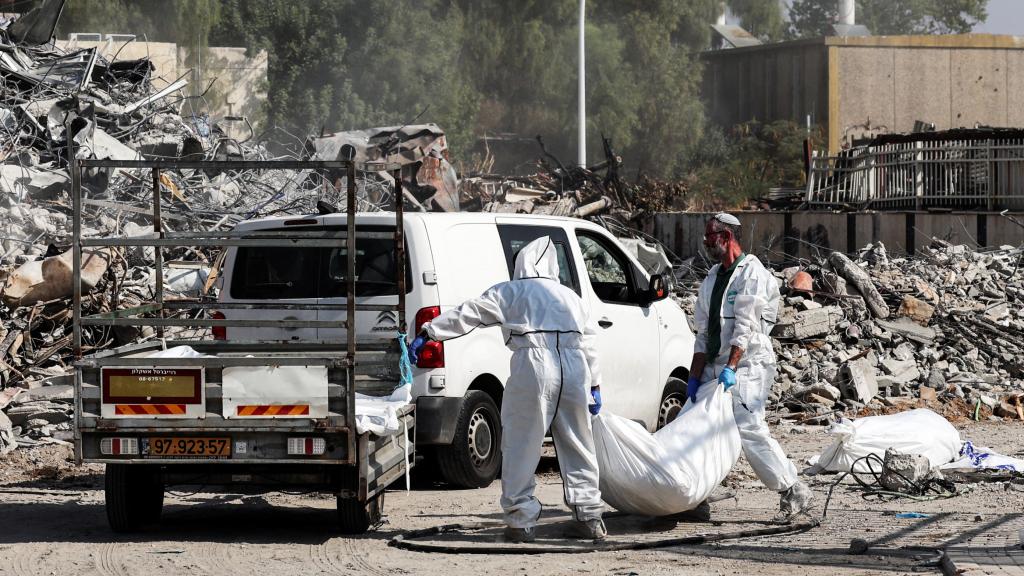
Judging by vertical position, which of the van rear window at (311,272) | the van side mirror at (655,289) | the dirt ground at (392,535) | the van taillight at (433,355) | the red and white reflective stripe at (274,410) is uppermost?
the van rear window at (311,272)

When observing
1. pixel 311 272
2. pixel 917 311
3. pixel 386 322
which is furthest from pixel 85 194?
pixel 917 311

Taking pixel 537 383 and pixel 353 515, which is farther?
pixel 353 515

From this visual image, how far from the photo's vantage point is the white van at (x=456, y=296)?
860cm

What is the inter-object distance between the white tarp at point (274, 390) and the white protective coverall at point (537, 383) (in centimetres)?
70

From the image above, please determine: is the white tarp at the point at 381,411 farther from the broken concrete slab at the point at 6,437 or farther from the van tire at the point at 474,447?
the broken concrete slab at the point at 6,437

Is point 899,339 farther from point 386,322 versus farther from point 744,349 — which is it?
point 386,322

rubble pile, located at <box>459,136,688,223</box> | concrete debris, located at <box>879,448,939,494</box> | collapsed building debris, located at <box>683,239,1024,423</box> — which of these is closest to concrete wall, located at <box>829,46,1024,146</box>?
rubble pile, located at <box>459,136,688,223</box>

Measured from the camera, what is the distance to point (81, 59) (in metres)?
23.0

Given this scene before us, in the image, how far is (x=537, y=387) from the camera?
7180 millimetres

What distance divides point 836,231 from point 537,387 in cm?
1711

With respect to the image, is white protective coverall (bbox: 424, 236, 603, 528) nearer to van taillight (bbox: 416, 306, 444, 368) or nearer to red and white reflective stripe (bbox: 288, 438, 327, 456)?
red and white reflective stripe (bbox: 288, 438, 327, 456)

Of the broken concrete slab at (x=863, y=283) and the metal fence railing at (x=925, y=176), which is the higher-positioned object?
the metal fence railing at (x=925, y=176)

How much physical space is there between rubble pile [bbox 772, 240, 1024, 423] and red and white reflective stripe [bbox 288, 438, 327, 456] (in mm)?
7500

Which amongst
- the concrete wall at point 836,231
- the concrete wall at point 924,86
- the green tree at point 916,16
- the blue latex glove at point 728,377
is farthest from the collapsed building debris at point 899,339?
the green tree at point 916,16
